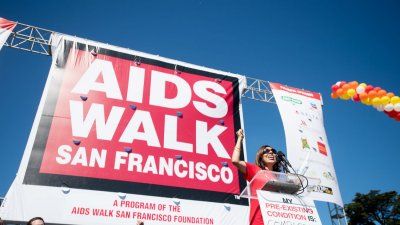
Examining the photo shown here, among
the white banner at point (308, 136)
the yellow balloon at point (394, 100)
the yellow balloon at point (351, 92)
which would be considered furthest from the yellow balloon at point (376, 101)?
the white banner at point (308, 136)

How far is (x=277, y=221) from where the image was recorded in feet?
6.83

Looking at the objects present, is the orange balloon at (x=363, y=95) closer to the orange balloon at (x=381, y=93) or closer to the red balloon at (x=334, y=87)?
the orange balloon at (x=381, y=93)

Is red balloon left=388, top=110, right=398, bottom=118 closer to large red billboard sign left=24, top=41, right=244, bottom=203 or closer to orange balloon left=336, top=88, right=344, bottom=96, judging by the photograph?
orange balloon left=336, top=88, right=344, bottom=96

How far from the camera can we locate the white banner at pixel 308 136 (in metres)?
6.51

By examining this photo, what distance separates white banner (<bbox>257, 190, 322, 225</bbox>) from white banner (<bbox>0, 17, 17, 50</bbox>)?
5267 mm

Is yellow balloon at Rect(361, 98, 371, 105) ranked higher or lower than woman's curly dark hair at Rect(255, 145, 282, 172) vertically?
higher

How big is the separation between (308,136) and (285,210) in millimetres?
5159

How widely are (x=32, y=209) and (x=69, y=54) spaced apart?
2.71 metres

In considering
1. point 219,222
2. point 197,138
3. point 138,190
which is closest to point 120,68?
point 197,138

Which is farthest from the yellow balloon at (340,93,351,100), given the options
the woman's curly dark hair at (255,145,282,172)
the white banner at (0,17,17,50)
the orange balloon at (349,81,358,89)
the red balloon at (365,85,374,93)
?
the white banner at (0,17,17,50)

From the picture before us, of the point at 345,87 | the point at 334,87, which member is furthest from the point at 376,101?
the point at 334,87

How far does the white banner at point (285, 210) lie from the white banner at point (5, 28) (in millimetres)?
5267

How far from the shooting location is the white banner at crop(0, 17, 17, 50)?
5594mm

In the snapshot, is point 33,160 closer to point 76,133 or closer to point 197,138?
point 76,133
